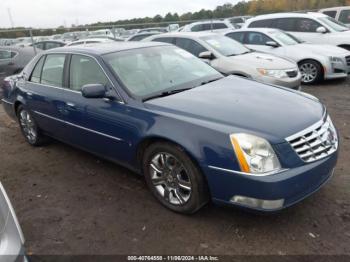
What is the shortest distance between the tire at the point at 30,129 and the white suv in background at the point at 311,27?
8506 millimetres

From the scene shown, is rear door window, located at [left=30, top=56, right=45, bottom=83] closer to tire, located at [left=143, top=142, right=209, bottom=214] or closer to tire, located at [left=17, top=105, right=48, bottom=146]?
tire, located at [left=17, top=105, right=48, bottom=146]

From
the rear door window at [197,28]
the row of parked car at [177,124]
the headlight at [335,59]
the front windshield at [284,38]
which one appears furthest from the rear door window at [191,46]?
the rear door window at [197,28]

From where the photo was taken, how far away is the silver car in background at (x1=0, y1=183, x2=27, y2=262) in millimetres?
1894

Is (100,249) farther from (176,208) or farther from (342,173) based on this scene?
(342,173)

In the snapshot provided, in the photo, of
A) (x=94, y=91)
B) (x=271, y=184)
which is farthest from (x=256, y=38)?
(x=271, y=184)

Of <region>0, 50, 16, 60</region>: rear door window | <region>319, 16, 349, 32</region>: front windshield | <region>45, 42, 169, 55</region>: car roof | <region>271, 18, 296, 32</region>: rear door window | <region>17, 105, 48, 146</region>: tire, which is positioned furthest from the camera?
<region>0, 50, 16, 60</region>: rear door window

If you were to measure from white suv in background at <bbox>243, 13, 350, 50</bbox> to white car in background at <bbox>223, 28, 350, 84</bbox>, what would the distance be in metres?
1.17

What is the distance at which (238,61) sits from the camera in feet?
23.9

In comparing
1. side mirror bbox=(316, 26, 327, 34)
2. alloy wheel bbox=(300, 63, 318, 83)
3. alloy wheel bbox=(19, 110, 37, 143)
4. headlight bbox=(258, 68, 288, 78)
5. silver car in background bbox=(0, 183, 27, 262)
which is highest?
silver car in background bbox=(0, 183, 27, 262)

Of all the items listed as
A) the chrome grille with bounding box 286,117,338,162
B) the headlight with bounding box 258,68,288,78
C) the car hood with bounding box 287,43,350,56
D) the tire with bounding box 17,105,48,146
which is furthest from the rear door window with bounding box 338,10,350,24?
the tire with bounding box 17,105,48,146

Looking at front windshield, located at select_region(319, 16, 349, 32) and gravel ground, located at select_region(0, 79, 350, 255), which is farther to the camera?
front windshield, located at select_region(319, 16, 349, 32)

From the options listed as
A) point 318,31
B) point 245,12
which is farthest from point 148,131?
point 245,12

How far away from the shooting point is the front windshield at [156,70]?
147 inches

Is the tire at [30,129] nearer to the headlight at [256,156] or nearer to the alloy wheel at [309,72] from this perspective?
the headlight at [256,156]
